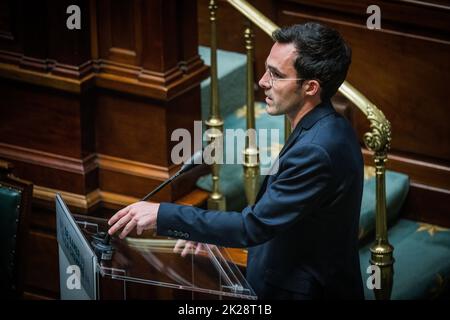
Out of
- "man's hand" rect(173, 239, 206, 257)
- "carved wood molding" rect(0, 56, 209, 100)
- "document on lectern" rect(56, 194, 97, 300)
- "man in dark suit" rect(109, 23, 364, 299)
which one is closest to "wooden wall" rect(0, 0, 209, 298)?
"carved wood molding" rect(0, 56, 209, 100)

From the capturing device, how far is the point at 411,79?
4895 mm

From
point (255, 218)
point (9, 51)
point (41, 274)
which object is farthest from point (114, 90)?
point (255, 218)

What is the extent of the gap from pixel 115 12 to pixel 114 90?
31 centimetres

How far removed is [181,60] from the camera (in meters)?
4.50

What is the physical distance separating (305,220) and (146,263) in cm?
51

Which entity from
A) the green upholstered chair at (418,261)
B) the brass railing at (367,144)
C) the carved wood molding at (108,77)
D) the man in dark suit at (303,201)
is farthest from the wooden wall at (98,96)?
the man in dark suit at (303,201)

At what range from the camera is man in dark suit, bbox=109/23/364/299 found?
310 cm

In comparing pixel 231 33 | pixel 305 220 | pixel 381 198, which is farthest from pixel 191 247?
pixel 231 33

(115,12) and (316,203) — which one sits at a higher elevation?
(115,12)

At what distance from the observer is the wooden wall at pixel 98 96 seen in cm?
442

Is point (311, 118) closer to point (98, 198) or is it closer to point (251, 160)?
point (251, 160)

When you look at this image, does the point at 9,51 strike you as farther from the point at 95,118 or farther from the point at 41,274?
the point at 41,274

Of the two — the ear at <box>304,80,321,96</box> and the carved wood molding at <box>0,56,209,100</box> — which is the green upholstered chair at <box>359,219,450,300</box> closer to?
the carved wood molding at <box>0,56,209,100</box>
